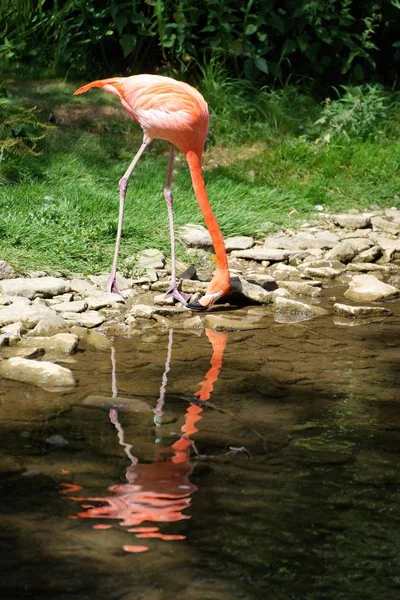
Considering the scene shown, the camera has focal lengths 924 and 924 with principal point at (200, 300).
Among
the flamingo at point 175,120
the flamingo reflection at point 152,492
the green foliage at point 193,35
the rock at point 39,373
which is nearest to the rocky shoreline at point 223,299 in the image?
the rock at point 39,373

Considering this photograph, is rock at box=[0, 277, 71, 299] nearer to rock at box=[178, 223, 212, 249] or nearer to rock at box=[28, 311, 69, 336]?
rock at box=[28, 311, 69, 336]

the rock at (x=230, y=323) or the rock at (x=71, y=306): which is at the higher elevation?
the rock at (x=71, y=306)

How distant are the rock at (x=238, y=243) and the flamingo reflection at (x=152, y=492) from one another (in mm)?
2759

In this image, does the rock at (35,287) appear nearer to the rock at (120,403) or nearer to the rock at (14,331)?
the rock at (14,331)

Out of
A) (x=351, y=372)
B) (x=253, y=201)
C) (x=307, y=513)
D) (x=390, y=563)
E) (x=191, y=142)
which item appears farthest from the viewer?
(x=253, y=201)

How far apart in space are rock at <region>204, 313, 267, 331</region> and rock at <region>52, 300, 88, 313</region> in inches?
25.3

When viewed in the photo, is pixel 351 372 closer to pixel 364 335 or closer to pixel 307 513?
pixel 364 335

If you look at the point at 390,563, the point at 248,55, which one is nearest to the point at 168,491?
the point at 390,563

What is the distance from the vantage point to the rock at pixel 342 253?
604 cm

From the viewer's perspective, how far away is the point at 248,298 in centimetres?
513

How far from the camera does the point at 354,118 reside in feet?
25.5

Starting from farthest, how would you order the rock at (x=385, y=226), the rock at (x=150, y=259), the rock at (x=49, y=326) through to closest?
the rock at (x=385, y=226) → the rock at (x=150, y=259) → the rock at (x=49, y=326)

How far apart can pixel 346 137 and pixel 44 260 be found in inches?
129

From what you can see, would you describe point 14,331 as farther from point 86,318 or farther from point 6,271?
point 6,271
